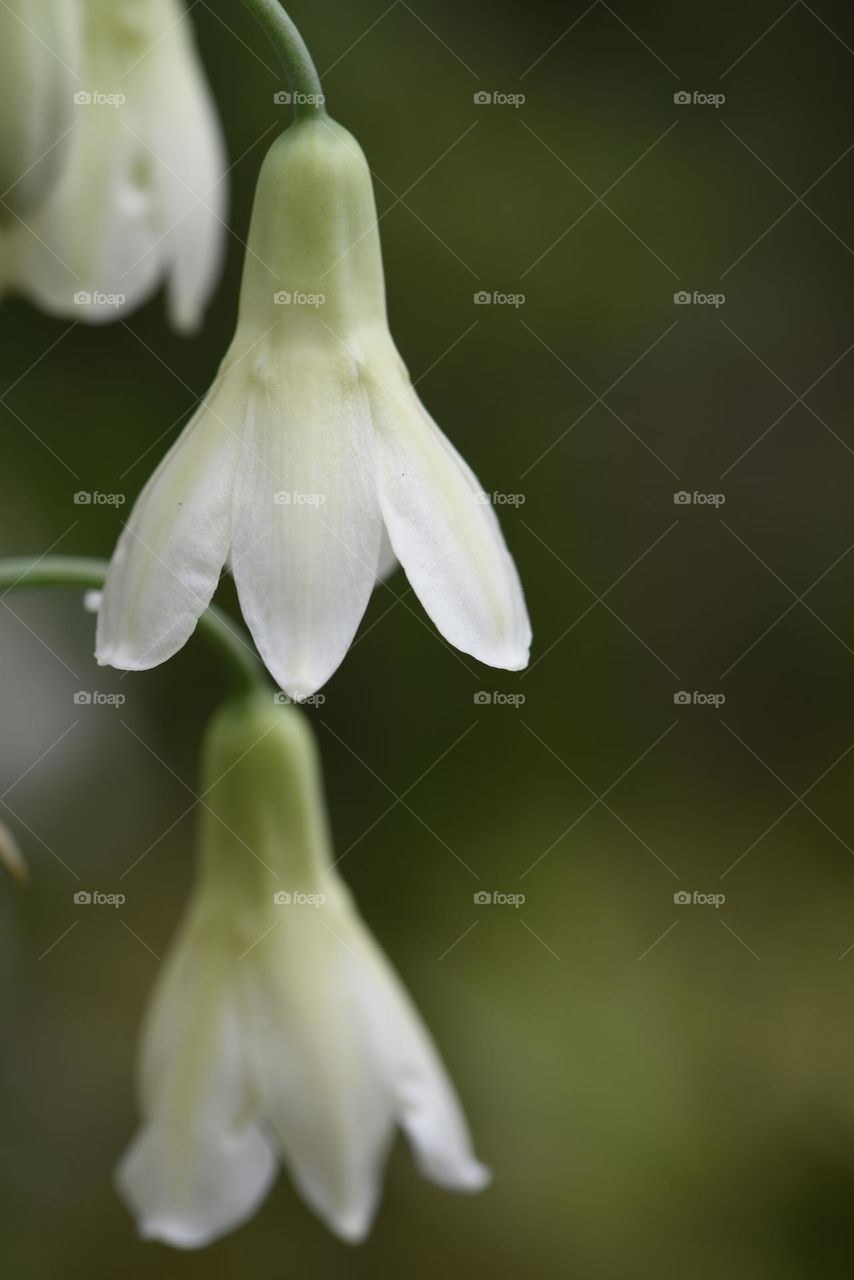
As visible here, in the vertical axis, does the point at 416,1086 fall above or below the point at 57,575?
below

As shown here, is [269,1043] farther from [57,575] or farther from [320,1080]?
[57,575]

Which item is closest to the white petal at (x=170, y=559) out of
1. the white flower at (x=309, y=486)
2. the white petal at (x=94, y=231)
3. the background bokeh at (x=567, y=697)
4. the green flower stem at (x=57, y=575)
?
the white flower at (x=309, y=486)

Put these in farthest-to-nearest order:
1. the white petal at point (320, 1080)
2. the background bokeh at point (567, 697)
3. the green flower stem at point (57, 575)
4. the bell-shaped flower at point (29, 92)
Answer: the background bokeh at point (567, 697) → the white petal at point (320, 1080) → the green flower stem at point (57, 575) → the bell-shaped flower at point (29, 92)

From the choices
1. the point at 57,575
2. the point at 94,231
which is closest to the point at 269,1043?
the point at 57,575

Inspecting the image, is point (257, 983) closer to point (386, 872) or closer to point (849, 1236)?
point (386, 872)

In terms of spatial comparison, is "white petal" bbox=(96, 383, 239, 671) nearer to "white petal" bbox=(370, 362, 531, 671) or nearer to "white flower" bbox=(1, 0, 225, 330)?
"white petal" bbox=(370, 362, 531, 671)

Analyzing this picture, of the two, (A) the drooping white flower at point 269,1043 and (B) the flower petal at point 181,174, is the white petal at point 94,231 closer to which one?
(B) the flower petal at point 181,174
